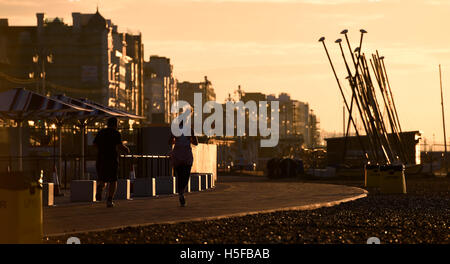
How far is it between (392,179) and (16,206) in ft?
68.7

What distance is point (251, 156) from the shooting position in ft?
536

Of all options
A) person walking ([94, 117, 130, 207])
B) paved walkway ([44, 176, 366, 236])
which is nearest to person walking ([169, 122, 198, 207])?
paved walkway ([44, 176, 366, 236])

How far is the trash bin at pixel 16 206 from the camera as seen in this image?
955 centimetres

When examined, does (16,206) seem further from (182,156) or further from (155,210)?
(182,156)

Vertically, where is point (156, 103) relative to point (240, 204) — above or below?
above

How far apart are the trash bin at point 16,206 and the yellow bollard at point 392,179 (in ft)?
66.4

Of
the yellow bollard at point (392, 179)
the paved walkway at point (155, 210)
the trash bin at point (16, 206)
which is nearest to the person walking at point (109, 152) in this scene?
the paved walkway at point (155, 210)

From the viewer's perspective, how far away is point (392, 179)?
29.2 meters

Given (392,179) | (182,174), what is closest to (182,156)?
(182,174)

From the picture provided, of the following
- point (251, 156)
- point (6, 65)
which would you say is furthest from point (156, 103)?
point (6, 65)
